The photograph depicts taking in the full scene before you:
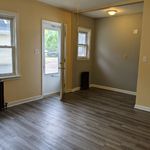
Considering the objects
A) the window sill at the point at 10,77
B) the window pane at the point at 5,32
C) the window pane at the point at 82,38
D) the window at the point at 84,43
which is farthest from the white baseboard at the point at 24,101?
the window pane at the point at 82,38

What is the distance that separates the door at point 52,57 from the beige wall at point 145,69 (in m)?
2.09

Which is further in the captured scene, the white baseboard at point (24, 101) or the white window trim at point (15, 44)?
the white baseboard at point (24, 101)

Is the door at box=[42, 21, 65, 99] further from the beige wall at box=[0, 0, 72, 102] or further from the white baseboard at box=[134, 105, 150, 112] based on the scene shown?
the white baseboard at box=[134, 105, 150, 112]

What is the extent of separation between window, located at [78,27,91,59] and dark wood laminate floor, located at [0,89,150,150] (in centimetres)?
206

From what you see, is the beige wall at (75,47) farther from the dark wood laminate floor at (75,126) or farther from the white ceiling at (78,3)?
the dark wood laminate floor at (75,126)

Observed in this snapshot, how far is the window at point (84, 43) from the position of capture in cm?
580

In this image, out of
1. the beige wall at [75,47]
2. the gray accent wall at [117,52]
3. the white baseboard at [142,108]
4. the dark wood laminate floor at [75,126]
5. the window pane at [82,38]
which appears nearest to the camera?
the dark wood laminate floor at [75,126]

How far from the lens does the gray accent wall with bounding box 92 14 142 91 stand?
17.1ft

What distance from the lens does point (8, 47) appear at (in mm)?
3848

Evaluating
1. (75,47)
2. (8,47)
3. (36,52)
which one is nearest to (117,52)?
(75,47)

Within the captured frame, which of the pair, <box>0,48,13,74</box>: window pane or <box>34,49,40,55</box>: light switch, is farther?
<box>34,49,40,55</box>: light switch

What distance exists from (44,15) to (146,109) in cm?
355

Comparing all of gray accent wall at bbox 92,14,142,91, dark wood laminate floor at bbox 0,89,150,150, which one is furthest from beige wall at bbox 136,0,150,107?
gray accent wall at bbox 92,14,142,91

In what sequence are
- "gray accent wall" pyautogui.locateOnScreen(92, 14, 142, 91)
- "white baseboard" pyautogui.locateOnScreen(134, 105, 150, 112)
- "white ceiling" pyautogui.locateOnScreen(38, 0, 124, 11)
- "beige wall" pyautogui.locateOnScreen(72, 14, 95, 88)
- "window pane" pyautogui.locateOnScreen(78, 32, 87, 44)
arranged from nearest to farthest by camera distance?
"white baseboard" pyautogui.locateOnScreen(134, 105, 150, 112)
"white ceiling" pyautogui.locateOnScreen(38, 0, 124, 11)
"gray accent wall" pyautogui.locateOnScreen(92, 14, 142, 91)
"beige wall" pyautogui.locateOnScreen(72, 14, 95, 88)
"window pane" pyautogui.locateOnScreen(78, 32, 87, 44)
